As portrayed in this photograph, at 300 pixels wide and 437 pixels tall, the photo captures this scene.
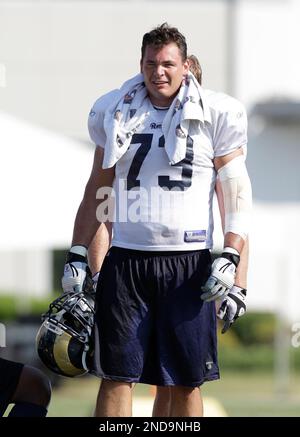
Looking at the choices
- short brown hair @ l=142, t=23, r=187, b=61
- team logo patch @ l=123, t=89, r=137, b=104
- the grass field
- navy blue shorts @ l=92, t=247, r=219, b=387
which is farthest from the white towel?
the grass field

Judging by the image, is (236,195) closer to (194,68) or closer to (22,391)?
(194,68)

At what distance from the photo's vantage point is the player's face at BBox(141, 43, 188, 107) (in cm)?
427

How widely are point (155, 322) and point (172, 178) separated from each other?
571 millimetres

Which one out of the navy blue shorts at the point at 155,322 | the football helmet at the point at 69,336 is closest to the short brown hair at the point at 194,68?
the navy blue shorts at the point at 155,322

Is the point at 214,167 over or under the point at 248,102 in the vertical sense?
under

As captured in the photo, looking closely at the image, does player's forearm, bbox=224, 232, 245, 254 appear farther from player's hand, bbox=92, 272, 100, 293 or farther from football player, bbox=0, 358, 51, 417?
football player, bbox=0, 358, 51, 417

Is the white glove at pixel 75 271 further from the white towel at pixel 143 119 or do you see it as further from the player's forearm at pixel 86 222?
the white towel at pixel 143 119

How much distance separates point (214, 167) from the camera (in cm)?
438

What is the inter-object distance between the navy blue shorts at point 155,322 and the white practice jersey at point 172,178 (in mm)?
85

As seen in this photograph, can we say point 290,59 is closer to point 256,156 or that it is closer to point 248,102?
point 248,102

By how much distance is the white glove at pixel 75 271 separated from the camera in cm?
436

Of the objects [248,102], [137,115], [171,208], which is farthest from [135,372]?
[248,102]

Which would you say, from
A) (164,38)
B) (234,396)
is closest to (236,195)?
(164,38)

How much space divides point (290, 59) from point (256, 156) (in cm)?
907
